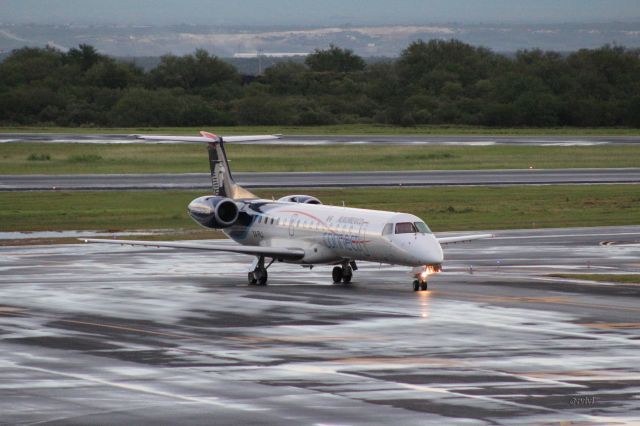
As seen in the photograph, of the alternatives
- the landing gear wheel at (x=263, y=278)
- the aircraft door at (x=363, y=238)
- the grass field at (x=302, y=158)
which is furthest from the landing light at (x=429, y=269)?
the grass field at (x=302, y=158)

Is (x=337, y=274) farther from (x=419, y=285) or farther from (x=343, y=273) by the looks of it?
(x=419, y=285)

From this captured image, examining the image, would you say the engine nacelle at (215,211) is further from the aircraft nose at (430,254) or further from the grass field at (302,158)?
the grass field at (302,158)

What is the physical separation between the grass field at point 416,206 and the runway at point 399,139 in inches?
1294

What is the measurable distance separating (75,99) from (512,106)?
171 feet

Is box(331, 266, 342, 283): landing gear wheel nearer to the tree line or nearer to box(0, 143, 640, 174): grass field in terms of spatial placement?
box(0, 143, 640, 174): grass field

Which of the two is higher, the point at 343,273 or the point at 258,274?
the point at 343,273

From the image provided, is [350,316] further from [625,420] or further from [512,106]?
[512,106]

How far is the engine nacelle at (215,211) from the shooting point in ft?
140

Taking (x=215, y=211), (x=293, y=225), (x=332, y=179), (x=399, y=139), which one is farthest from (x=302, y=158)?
(x=293, y=225)

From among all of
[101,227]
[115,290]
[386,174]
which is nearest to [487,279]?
[115,290]

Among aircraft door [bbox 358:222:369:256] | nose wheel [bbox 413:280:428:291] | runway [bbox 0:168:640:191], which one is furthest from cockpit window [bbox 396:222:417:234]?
runway [bbox 0:168:640:191]

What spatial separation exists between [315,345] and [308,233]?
494 inches

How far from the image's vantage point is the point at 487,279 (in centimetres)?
4162

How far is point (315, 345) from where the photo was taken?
2825 centimetres
